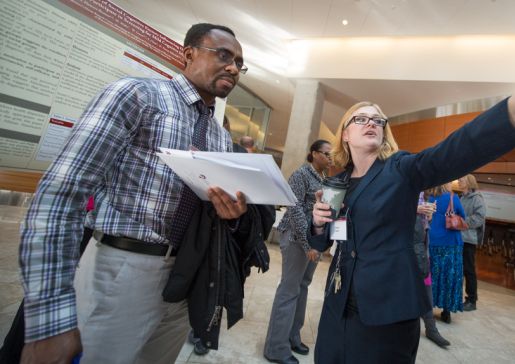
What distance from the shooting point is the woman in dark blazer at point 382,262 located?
3.14 ft

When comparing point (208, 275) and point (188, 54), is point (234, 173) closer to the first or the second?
point (208, 275)

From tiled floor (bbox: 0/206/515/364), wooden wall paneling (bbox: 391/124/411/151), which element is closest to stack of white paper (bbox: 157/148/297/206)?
tiled floor (bbox: 0/206/515/364)

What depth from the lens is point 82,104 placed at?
4.60 feet

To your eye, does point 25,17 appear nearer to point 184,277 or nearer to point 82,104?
point 82,104

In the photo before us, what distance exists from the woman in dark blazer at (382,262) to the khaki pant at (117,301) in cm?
70

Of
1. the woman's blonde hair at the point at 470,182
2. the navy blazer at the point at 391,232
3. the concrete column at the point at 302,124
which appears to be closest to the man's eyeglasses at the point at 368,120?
the navy blazer at the point at 391,232

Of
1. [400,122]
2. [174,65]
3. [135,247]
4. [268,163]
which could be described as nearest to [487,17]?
[400,122]

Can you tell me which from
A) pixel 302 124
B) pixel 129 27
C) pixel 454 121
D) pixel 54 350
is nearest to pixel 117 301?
pixel 54 350

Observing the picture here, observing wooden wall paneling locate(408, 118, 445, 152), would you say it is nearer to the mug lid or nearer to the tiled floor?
the tiled floor

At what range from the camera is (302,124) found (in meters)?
6.49

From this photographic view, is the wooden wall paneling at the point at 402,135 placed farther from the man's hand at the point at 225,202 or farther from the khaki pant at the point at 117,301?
the khaki pant at the point at 117,301

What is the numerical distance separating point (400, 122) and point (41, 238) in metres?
8.84

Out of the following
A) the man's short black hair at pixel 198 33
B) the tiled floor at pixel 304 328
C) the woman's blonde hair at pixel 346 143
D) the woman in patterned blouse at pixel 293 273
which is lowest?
the tiled floor at pixel 304 328

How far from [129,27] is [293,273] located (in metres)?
2.03
